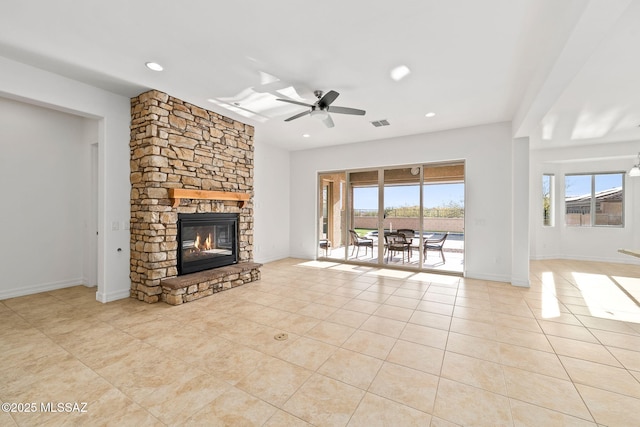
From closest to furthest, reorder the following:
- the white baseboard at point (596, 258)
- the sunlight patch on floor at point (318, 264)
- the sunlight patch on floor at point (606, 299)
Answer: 1. the sunlight patch on floor at point (606, 299)
2. the sunlight patch on floor at point (318, 264)
3. the white baseboard at point (596, 258)

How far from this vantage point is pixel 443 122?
5.20 metres

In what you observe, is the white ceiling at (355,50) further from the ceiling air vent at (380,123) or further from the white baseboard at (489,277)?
the white baseboard at (489,277)

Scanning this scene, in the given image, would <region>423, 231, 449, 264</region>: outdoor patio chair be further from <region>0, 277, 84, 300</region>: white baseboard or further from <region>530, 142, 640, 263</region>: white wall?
<region>0, 277, 84, 300</region>: white baseboard

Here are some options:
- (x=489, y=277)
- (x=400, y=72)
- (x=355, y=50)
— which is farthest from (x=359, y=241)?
(x=355, y=50)

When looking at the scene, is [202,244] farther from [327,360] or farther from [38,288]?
[327,360]

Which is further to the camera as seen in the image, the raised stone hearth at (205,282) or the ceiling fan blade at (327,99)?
the raised stone hearth at (205,282)

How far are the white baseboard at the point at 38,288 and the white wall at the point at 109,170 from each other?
1.29 meters

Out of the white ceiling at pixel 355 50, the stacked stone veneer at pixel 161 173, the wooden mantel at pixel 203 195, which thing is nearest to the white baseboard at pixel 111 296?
the stacked stone veneer at pixel 161 173

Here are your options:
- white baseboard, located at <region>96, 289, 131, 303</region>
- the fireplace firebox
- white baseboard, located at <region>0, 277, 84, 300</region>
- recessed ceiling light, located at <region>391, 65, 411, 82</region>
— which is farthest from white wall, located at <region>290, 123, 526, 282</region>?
white baseboard, located at <region>0, 277, 84, 300</region>

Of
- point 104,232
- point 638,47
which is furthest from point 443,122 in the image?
point 104,232

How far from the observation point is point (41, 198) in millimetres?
4406

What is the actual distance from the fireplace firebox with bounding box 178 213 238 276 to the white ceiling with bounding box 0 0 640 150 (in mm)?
1927

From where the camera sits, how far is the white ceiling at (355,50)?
2285mm

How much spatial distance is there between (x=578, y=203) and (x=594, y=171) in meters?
0.90
